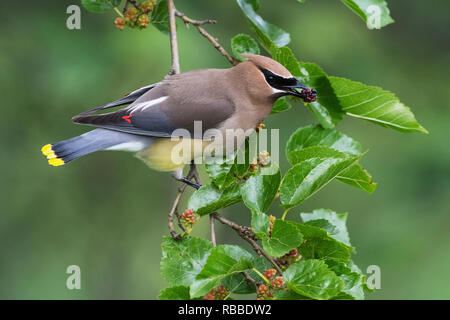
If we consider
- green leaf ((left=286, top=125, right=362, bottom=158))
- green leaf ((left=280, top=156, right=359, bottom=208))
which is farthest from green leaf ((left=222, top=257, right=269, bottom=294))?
green leaf ((left=286, top=125, right=362, bottom=158))

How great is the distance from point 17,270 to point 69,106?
68.4 inches

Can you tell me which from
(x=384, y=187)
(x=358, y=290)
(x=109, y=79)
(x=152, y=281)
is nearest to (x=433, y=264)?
(x=384, y=187)

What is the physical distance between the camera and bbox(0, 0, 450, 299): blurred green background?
17.8 feet

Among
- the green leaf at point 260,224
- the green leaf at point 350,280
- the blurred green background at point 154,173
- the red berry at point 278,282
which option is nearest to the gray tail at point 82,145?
the green leaf at point 260,224

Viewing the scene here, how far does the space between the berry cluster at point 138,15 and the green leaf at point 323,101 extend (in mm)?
1013

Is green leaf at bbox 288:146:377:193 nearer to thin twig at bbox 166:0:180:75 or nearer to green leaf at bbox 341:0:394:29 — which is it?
green leaf at bbox 341:0:394:29

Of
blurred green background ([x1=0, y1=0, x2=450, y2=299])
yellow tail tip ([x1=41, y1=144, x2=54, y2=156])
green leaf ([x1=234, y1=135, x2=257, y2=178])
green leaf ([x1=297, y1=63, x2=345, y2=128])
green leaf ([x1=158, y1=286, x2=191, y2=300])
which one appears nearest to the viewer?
green leaf ([x1=158, y1=286, x2=191, y2=300])

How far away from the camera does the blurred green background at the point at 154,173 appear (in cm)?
542

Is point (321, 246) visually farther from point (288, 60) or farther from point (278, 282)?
point (288, 60)

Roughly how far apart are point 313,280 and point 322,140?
2.72 ft

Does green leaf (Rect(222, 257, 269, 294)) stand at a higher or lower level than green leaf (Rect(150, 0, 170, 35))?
lower

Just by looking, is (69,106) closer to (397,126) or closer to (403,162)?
(403,162)

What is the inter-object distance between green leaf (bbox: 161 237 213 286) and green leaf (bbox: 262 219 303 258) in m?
0.28

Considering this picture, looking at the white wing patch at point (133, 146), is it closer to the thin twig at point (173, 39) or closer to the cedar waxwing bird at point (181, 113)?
the cedar waxwing bird at point (181, 113)
